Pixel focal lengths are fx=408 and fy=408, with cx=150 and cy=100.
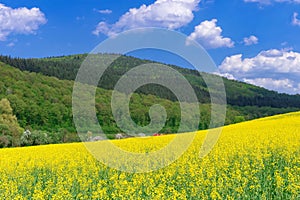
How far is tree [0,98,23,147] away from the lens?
179 feet

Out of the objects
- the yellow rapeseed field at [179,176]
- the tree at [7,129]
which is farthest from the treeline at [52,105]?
the yellow rapeseed field at [179,176]

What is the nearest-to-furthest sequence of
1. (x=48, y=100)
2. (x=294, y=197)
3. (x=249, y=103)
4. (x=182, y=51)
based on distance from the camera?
(x=294, y=197), (x=182, y=51), (x=48, y=100), (x=249, y=103)

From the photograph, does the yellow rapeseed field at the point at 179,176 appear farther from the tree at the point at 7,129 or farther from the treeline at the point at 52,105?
the treeline at the point at 52,105

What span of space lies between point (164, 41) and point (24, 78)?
10611 cm

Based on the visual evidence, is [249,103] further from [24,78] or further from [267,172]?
[267,172]

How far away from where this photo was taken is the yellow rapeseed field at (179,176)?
28.5 ft

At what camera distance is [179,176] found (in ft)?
34.2

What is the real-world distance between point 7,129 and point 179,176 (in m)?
59.2

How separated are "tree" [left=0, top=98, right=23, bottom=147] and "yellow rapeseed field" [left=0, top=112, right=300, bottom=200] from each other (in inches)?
1492

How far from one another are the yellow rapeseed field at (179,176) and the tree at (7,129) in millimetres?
37895

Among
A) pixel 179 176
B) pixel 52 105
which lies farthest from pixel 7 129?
pixel 179 176

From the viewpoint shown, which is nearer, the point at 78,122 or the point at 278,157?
the point at 278,157

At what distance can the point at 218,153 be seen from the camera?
14.2 meters

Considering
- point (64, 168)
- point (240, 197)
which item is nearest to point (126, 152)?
point (64, 168)
